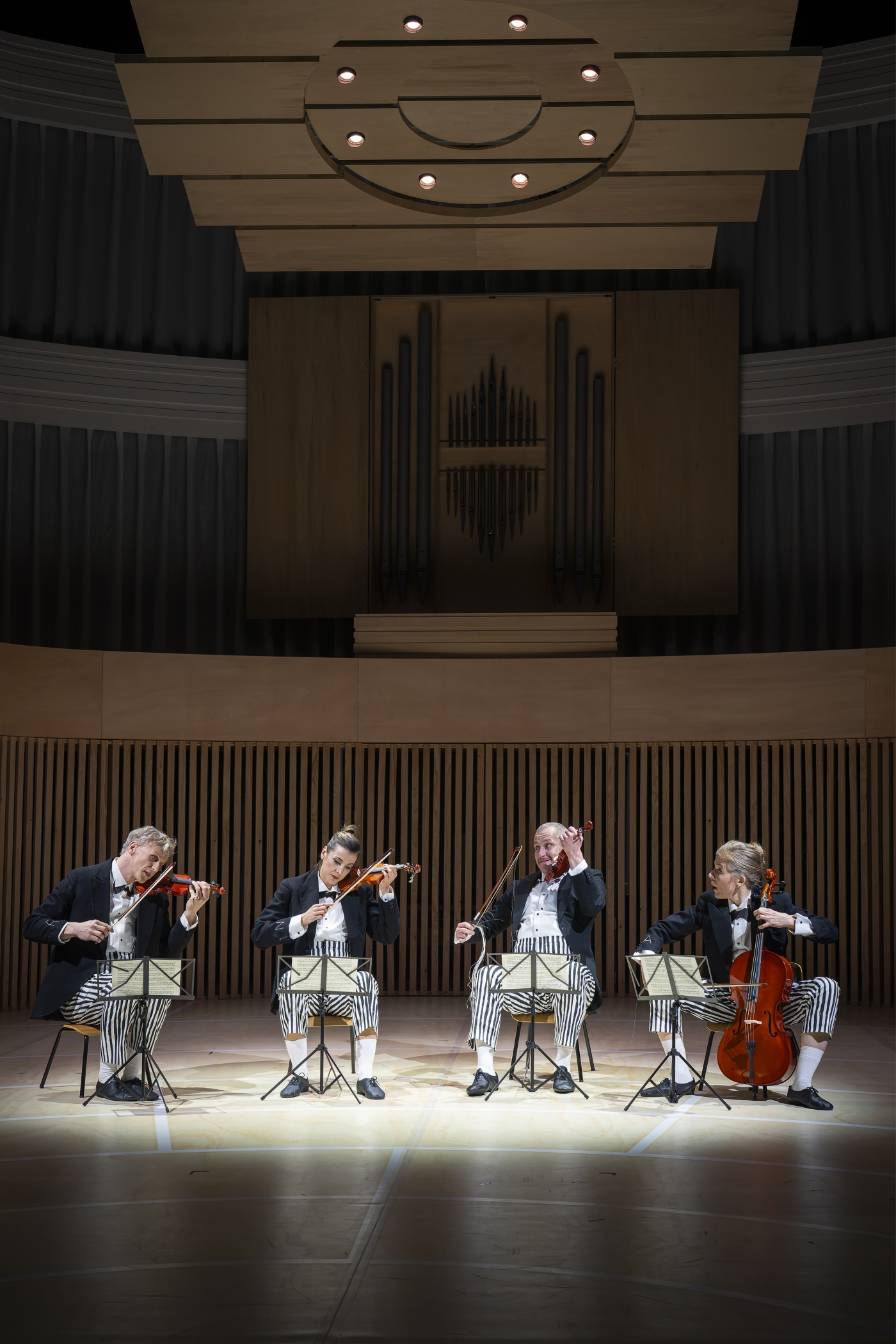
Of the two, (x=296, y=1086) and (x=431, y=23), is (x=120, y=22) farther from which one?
(x=296, y=1086)

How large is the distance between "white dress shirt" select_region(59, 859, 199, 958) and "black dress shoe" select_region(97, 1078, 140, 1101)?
1.78 ft

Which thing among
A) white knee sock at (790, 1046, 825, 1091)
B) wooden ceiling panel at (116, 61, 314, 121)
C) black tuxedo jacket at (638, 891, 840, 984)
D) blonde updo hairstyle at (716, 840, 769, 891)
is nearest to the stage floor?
white knee sock at (790, 1046, 825, 1091)

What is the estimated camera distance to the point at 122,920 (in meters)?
5.77

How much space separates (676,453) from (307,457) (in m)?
2.85

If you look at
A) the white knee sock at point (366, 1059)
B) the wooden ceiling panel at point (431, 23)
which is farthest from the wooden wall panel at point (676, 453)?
the white knee sock at point (366, 1059)

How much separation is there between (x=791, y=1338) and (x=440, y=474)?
787 cm

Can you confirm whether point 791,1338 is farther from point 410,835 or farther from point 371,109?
point 410,835

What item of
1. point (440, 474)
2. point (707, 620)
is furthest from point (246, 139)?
point (707, 620)

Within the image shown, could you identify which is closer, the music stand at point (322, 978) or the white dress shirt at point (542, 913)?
the music stand at point (322, 978)

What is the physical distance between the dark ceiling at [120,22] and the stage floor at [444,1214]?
8.03 meters

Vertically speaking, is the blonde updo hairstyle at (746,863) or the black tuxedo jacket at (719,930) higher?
the blonde updo hairstyle at (746,863)

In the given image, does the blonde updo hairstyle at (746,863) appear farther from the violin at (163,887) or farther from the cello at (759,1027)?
the violin at (163,887)

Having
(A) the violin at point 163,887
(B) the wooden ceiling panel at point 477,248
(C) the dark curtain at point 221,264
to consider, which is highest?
(C) the dark curtain at point 221,264

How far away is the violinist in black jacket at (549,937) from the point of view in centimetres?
589
